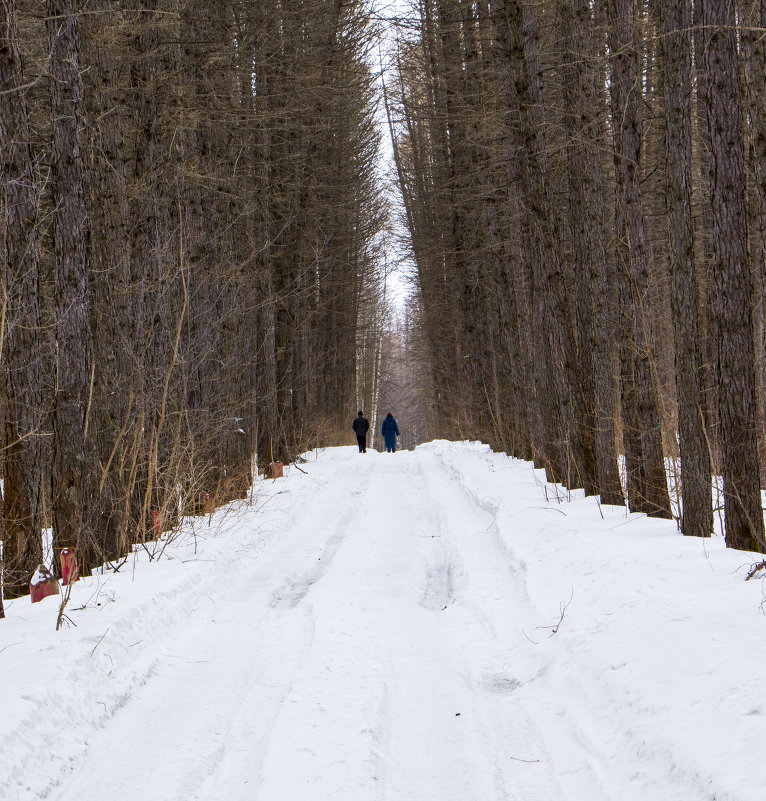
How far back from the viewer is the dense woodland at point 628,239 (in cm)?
693

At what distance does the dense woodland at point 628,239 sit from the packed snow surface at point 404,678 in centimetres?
144

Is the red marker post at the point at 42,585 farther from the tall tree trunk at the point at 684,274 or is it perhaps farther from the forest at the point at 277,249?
the tall tree trunk at the point at 684,274

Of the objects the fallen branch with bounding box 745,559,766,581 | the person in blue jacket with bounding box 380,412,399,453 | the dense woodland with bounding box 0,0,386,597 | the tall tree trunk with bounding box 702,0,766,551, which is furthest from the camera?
the person in blue jacket with bounding box 380,412,399,453

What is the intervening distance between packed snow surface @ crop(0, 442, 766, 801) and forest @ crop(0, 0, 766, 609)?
53.9 inches

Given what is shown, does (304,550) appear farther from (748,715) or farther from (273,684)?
(748,715)

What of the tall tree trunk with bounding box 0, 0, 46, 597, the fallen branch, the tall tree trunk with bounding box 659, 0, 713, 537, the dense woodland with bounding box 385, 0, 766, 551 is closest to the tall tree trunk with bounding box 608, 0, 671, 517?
the dense woodland with bounding box 385, 0, 766, 551

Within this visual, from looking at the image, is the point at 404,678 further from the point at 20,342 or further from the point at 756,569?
the point at 20,342

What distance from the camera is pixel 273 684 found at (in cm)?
477

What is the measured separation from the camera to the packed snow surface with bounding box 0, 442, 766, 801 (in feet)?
11.6

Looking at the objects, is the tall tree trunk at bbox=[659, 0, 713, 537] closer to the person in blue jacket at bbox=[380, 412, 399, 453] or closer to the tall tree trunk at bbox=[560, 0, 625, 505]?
the tall tree trunk at bbox=[560, 0, 625, 505]

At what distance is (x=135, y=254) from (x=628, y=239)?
7.01m

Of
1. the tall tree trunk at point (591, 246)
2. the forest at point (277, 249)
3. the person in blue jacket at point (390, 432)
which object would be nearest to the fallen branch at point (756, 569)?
the forest at point (277, 249)

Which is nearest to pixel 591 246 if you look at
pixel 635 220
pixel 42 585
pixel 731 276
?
pixel 635 220

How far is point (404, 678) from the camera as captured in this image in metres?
4.86
